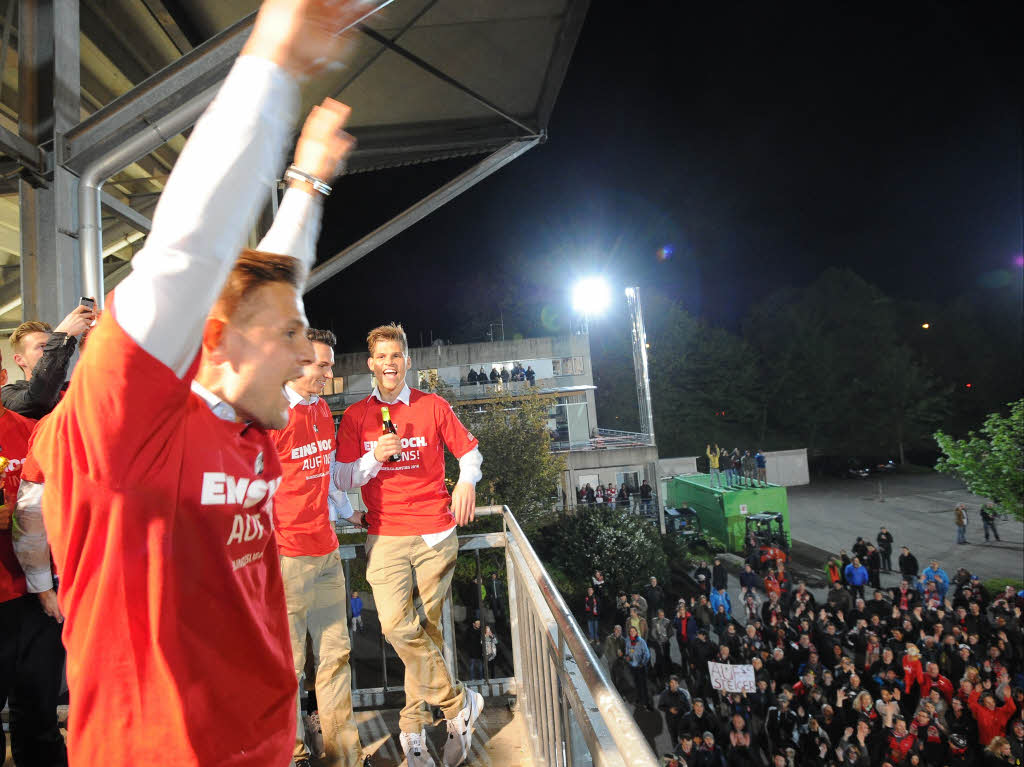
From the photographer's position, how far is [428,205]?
7828 millimetres

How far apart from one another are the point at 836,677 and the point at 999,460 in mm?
16272

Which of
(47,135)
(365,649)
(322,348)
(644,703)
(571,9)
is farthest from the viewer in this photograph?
(365,649)

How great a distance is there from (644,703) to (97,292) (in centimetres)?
1074

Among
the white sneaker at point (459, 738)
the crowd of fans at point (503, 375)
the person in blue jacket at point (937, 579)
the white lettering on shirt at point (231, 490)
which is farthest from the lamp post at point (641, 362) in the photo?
the white lettering on shirt at point (231, 490)

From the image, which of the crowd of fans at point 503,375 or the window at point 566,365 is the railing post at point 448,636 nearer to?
the crowd of fans at point 503,375

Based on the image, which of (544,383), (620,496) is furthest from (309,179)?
(544,383)

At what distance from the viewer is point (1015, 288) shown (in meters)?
56.3

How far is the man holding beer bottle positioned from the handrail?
41cm

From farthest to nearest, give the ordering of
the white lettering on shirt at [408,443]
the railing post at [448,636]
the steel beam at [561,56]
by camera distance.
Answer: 1. the steel beam at [561,56]
2. the railing post at [448,636]
3. the white lettering on shirt at [408,443]

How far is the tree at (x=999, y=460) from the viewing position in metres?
20.4

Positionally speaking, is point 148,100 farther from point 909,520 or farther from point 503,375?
point 909,520

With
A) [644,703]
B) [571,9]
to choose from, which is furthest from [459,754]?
[644,703]

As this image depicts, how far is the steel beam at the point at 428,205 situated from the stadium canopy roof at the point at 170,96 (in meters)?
0.03

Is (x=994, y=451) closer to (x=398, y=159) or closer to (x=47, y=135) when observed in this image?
(x=398, y=159)
